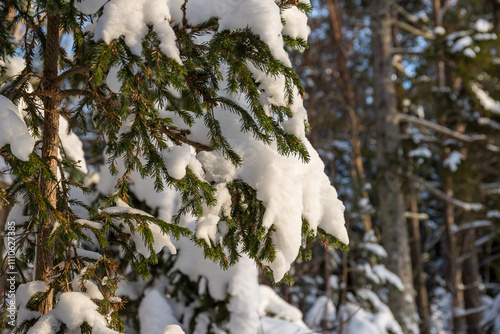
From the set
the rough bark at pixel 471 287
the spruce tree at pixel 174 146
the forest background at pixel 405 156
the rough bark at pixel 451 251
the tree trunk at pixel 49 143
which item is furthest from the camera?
the rough bark at pixel 471 287

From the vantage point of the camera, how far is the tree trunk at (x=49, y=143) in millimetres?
1813

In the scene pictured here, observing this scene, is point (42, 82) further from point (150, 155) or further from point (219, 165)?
point (219, 165)

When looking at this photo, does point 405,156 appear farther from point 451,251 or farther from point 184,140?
point 184,140

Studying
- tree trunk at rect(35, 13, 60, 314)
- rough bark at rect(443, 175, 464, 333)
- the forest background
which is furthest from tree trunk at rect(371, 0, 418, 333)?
tree trunk at rect(35, 13, 60, 314)

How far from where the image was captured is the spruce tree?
4.85 ft

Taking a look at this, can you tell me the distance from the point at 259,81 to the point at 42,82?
37.1 inches

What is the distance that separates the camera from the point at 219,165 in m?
1.82

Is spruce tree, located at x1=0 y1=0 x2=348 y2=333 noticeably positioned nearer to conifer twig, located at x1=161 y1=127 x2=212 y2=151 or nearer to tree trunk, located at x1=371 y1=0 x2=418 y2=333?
conifer twig, located at x1=161 y1=127 x2=212 y2=151

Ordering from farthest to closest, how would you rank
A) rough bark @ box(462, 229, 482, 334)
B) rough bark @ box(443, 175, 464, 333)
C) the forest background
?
rough bark @ box(462, 229, 482, 334) → rough bark @ box(443, 175, 464, 333) → the forest background

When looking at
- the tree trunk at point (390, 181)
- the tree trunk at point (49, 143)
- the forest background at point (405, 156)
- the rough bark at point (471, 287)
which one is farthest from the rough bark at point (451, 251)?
the tree trunk at point (49, 143)

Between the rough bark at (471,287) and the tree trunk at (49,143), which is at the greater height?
the rough bark at (471,287)

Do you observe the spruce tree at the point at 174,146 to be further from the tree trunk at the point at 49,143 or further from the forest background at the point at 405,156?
the forest background at the point at 405,156

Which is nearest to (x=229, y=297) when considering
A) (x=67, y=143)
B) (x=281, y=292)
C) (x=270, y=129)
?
(x=67, y=143)

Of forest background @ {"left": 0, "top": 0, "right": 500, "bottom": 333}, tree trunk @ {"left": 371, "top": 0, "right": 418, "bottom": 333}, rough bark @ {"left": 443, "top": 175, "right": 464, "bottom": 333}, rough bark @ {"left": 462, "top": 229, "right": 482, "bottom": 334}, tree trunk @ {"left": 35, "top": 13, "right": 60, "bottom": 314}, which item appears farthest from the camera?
rough bark @ {"left": 462, "top": 229, "right": 482, "bottom": 334}
